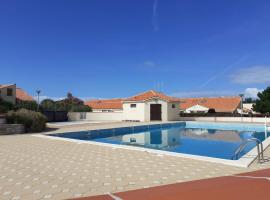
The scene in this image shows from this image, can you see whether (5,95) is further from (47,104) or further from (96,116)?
(96,116)

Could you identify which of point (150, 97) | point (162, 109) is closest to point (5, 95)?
point (150, 97)

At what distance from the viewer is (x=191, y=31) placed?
27875 mm

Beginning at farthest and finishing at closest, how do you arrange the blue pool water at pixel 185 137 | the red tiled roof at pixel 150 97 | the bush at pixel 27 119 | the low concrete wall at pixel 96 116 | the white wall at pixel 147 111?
1. the low concrete wall at pixel 96 116
2. the red tiled roof at pixel 150 97
3. the white wall at pixel 147 111
4. the bush at pixel 27 119
5. the blue pool water at pixel 185 137

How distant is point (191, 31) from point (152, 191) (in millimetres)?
24968

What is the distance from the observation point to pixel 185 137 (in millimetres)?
19141

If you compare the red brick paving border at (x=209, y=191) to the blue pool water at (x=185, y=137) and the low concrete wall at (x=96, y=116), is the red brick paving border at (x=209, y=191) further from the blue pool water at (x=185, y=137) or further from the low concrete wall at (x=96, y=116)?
the low concrete wall at (x=96, y=116)

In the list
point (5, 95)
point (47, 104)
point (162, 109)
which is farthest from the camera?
point (47, 104)

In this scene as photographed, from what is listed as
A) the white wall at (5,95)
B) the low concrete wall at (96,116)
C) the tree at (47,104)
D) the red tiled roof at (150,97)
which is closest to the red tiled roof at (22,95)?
the tree at (47,104)

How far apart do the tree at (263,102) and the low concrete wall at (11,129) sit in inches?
1608

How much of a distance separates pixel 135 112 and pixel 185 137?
13972mm

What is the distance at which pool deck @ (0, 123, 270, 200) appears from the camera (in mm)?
5504

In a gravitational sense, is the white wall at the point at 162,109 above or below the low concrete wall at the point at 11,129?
above

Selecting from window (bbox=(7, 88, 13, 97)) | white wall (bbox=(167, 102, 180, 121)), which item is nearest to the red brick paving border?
white wall (bbox=(167, 102, 180, 121))

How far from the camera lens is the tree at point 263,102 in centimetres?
4526
